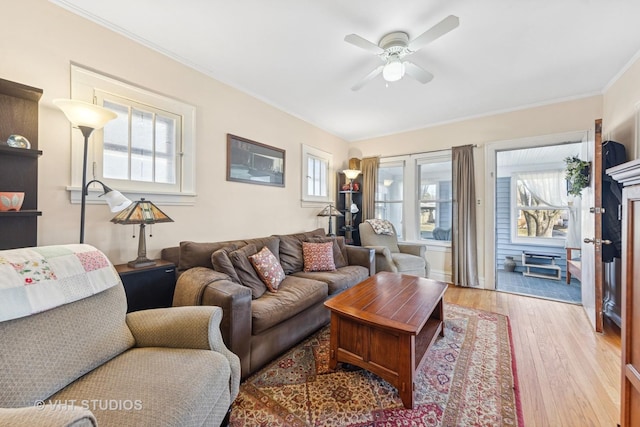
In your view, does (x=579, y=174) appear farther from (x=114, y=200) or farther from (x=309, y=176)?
(x=114, y=200)

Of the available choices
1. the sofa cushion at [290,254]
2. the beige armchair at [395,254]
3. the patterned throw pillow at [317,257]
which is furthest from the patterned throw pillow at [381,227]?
the sofa cushion at [290,254]

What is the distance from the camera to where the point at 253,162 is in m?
3.04

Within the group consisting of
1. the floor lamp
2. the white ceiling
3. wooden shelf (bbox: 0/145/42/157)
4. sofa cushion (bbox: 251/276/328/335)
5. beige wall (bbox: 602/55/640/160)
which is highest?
the white ceiling

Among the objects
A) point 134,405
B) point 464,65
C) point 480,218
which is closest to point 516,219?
point 480,218

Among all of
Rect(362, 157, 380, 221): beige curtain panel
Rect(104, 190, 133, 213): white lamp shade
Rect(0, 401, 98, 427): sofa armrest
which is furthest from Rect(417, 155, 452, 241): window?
Rect(0, 401, 98, 427): sofa armrest

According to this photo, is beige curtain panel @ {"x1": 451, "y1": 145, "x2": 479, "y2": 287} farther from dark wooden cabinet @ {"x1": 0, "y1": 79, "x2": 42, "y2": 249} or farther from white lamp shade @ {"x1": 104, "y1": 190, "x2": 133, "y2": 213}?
dark wooden cabinet @ {"x1": 0, "y1": 79, "x2": 42, "y2": 249}

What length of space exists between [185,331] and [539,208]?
629 centimetres

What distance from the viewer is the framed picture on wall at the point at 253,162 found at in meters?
2.80

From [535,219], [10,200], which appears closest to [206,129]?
[10,200]

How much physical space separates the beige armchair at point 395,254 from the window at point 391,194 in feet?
1.79

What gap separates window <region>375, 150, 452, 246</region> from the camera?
4.13 m

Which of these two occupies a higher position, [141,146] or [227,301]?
[141,146]

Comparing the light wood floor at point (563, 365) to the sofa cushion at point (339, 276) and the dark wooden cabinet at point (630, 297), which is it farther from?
the sofa cushion at point (339, 276)

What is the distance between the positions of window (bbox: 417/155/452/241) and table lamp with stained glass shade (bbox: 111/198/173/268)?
383 centimetres
